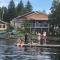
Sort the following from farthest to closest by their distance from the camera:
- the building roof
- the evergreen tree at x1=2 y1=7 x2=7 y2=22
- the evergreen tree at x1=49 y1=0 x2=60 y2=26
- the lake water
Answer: the evergreen tree at x1=2 y1=7 x2=7 y2=22, the building roof, the evergreen tree at x1=49 y1=0 x2=60 y2=26, the lake water

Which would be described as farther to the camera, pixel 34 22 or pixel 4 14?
pixel 4 14

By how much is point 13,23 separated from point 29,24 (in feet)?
25.6

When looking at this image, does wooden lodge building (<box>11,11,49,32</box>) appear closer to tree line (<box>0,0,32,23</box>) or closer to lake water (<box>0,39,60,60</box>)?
tree line (<box>0,0,32,23</box>)

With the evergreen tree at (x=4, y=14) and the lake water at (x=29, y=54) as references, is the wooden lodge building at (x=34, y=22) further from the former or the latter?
the lake water at (x=29, y=54)

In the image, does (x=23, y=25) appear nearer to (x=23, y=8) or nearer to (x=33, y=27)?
(x=33, y=27)

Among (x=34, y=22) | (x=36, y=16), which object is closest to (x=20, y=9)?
(x=36, y=16)

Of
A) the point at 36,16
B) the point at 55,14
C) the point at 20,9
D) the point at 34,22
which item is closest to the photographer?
the point at 55,14

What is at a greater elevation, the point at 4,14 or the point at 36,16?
the point at 4,14

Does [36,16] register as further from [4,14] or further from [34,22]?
[4,14]

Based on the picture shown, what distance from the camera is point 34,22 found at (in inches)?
3078

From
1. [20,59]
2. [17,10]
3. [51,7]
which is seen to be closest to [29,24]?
[51,7]

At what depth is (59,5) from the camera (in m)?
68.9

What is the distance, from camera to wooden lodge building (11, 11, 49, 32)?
7281 cm

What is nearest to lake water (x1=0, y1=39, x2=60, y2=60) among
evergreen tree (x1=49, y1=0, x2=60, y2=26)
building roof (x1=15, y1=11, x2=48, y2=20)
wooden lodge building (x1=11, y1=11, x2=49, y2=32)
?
evergreen tree (x1=49, y1=0, x2=60, y2=26)
